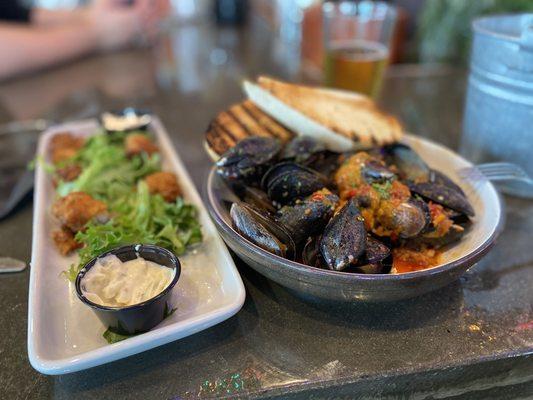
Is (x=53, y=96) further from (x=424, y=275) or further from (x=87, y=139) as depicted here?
(x=424, y=275)

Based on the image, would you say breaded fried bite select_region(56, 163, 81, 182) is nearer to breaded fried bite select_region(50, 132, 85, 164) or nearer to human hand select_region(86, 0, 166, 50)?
breaded fried bite select_region(50, 132, 85, 164)

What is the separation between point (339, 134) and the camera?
4.33ft

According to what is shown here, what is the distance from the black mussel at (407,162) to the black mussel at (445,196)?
0.09 m

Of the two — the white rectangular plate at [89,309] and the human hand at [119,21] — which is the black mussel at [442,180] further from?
the human hand at [119,21]

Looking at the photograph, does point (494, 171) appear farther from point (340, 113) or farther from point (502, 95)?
point (340, 113)

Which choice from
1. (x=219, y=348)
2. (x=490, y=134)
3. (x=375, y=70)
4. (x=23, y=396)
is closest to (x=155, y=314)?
(x=219, y=348)

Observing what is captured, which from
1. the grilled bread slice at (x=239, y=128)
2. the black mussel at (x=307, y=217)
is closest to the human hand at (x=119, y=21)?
the grilled bread slice at (x=239, y=128)

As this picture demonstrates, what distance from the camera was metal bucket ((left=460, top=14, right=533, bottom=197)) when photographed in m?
1.27

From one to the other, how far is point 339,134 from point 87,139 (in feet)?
3.36

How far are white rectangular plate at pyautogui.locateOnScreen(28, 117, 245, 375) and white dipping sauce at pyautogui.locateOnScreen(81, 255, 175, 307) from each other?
79 mm

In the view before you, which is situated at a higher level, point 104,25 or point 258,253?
point 104,25

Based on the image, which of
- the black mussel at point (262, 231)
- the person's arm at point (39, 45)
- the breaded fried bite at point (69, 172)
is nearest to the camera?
the black mussel at point (262, 231)

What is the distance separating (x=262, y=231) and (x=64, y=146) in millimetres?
1111

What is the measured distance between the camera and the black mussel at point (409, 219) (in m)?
0.98
